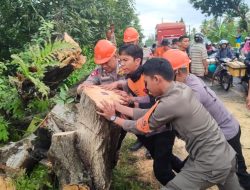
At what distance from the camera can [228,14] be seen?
33.1 metres

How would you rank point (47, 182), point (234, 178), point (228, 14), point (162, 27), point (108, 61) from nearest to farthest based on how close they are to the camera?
point (234, 178)
point (47, 182)
point (108, 61)
point (162, 27)
point (228, 14)

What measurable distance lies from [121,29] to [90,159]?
14758 mm

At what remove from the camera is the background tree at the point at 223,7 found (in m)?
31.3

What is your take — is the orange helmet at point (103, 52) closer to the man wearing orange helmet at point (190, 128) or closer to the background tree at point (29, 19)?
the man wearing orange helmet at point (190, 128)

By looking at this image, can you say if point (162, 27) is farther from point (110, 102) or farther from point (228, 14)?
point (110, 102)

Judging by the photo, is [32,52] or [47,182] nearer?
[47,182]

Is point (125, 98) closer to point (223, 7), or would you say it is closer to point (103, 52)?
point (103, 52)

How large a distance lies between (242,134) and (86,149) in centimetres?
412

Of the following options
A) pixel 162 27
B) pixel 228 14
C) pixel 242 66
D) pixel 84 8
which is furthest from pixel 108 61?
pixel 228 14

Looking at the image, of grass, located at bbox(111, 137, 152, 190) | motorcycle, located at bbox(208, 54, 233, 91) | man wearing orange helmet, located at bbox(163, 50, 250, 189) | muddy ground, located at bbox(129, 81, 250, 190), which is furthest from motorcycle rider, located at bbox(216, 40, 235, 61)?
man wearing orange helmet, located at bbox(163, 50, 250, 189)

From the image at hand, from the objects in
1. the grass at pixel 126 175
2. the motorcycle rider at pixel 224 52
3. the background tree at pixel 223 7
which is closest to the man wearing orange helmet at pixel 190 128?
the grass at pixel 126 175

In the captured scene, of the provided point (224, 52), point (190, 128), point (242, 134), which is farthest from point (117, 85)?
point (224, 52)

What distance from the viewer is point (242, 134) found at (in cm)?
685

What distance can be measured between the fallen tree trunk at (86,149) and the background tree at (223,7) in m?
27.0
